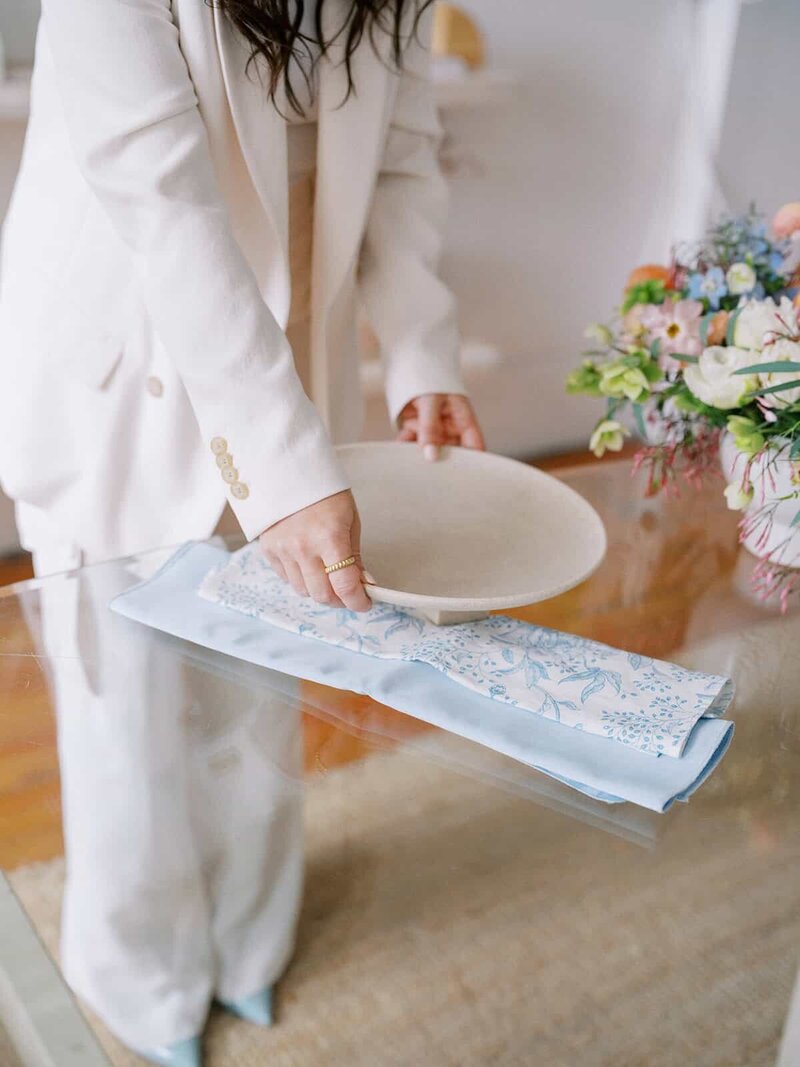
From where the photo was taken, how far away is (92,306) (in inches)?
43.6

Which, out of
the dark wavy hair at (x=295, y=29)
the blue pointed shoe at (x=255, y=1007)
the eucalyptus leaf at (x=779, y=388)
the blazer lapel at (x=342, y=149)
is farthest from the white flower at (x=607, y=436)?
the blue pointed shoe at (x=255, y=1007)

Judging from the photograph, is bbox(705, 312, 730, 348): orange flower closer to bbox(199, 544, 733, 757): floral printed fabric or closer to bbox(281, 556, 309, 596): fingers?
bbox(199, 544, 733, 757): floral printed fabric

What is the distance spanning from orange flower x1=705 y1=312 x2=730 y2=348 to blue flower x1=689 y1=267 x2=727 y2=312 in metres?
0.04

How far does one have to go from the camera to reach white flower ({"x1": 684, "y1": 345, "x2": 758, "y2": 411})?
1.01m

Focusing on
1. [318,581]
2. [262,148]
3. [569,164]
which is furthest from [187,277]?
[569,164]

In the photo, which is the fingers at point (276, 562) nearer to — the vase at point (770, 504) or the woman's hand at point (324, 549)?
the woman's hand at point (324, 549)

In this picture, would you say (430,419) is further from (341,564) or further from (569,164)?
(569,164)

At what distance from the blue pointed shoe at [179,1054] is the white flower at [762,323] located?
78cm

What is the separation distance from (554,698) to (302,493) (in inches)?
10.8

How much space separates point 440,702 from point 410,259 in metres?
0.58

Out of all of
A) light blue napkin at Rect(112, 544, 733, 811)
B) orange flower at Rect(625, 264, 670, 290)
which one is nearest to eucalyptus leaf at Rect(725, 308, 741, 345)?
orange flower at Rect(625, 264, 670, 290)

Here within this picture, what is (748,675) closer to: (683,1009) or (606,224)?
(683,1009)

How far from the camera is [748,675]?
975 millimetres

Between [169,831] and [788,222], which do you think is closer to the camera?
[169,831]
